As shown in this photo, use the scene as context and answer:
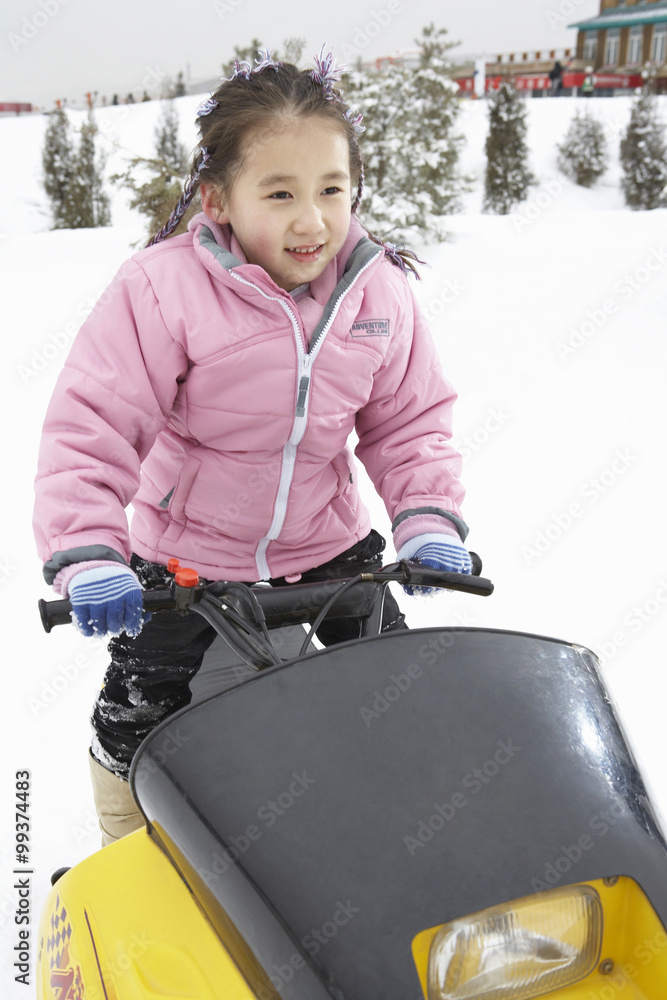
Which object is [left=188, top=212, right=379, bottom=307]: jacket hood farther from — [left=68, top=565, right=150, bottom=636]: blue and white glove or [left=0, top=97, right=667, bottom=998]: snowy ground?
[left=0, top=97, right=667, bottom=998]: snowy ground

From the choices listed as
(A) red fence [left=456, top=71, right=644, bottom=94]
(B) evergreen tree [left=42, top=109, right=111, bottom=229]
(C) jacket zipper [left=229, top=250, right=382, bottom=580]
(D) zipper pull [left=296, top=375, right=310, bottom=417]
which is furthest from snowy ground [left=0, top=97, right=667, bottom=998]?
(A) red fence [left=456, top=71, right=644, bottom=94]

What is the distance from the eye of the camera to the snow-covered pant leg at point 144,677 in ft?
5.31

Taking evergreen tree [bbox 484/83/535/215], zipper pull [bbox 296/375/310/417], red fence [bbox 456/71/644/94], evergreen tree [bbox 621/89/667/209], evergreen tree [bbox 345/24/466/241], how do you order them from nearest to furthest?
zipper pull [bbox 296/375/310/417], evergreen tree [bbox 345/24/466/241], evergreen tree [bbox 484/83/535/215], evergreen tree [bbox 621/89/667/209], red fence [bbox 456/71/644/94]

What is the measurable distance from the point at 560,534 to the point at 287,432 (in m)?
2.55

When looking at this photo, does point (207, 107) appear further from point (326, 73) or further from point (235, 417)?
point (235, 417)

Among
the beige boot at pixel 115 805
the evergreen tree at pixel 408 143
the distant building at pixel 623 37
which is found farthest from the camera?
the distant building at pixel 623 37

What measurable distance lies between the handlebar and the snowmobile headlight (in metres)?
0.50

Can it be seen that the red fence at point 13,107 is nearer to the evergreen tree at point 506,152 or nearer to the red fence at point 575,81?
the red fence at point 575,81

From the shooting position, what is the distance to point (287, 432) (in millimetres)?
1564

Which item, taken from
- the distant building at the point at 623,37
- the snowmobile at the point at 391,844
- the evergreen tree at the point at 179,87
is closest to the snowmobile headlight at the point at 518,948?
the snowmobile at the point at 391,844

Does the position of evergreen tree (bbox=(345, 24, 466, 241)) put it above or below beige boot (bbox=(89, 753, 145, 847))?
above

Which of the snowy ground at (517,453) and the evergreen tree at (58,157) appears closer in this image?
the snowy ground at (517,453)

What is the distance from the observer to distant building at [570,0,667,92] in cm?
3372

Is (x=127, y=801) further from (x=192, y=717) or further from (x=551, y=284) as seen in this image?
(x=551, y=284)
